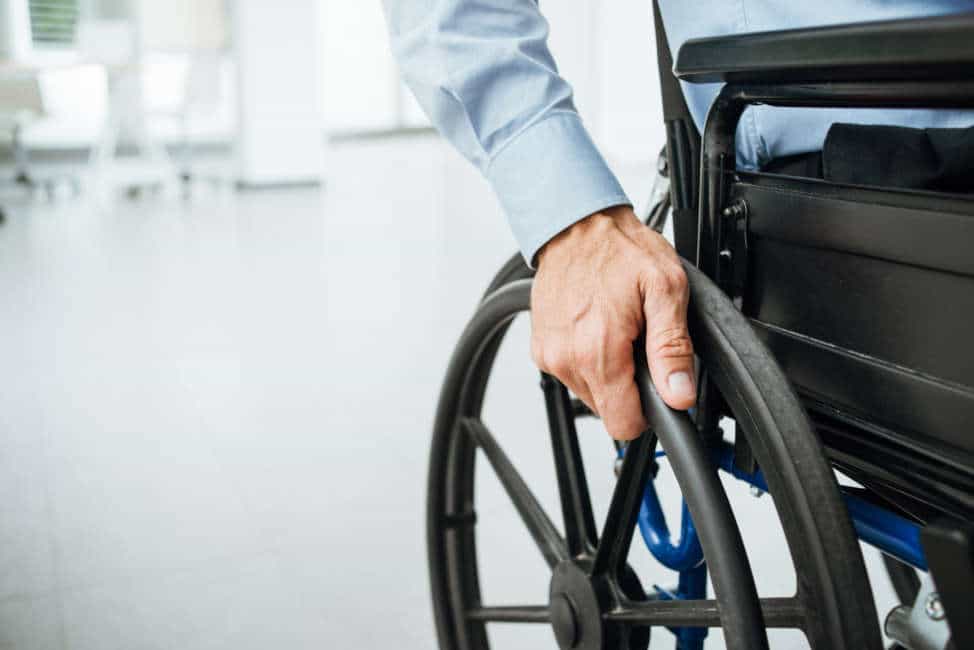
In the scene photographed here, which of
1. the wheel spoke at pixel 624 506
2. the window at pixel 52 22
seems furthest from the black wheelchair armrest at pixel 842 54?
the window at pixel 52 22

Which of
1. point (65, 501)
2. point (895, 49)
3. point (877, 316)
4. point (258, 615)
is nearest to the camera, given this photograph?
point (895, 49)

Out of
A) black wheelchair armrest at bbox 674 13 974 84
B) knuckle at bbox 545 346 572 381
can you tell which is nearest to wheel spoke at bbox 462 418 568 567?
knuckle at bbox 545 346 572 381

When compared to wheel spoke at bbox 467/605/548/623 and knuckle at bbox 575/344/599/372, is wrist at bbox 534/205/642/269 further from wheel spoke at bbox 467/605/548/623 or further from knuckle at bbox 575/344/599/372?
wheel spoke at bbox 467/605/548/623

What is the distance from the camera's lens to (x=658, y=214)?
1103 mm

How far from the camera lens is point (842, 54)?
1.87 feet

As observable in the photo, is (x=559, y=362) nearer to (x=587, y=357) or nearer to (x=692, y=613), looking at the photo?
(x=587, y=357)

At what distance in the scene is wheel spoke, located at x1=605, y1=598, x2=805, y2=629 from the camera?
69 centimetres

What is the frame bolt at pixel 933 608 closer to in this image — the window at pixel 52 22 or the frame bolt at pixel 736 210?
the frame bolt at pixel 736 210

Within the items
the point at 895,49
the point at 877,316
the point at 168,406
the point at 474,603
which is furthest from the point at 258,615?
the point at 895,49

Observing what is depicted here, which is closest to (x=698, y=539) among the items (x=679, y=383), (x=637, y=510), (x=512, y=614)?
(x=637, y=510)

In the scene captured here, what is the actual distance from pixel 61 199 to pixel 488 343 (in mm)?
6325

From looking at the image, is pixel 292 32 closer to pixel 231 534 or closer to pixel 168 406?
pixel 168 406

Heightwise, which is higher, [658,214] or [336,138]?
[658,214]

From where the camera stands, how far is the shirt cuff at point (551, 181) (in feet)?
2.42
